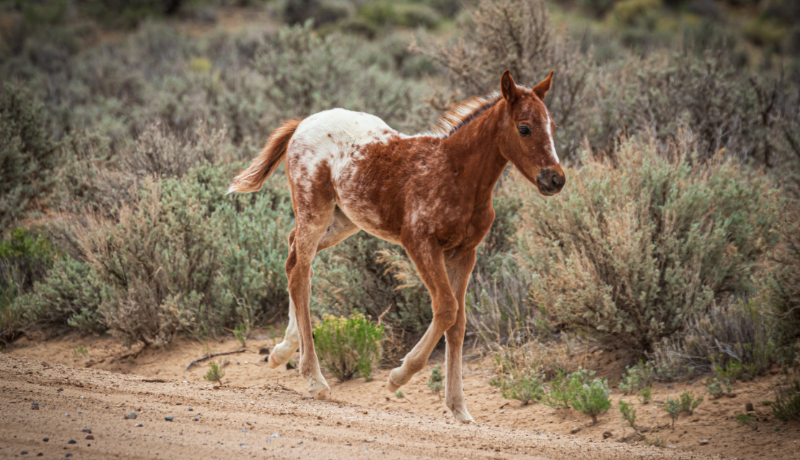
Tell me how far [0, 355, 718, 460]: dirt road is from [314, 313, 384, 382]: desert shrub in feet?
2.99

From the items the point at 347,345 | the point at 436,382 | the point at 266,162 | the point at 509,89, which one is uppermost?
the point at 509,89

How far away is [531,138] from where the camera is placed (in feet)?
11.7

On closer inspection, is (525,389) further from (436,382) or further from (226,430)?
(226,430)

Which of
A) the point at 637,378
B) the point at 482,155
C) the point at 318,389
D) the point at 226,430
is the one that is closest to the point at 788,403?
the point at 637,378

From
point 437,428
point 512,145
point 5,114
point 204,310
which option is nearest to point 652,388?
point 437,428

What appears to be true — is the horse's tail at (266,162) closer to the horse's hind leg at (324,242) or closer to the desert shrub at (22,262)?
the horse's hind leg at (324,242)

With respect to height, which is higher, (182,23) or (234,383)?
(182,23)

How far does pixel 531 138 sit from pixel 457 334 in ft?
4.67

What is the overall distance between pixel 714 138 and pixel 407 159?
7633mm

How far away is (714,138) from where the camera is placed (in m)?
9.73

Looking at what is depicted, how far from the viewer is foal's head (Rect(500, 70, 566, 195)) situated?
3484mm

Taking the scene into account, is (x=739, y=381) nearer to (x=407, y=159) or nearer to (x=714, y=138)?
(x=407, y=159)

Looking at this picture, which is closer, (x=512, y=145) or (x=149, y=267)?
(x=512, y=145)

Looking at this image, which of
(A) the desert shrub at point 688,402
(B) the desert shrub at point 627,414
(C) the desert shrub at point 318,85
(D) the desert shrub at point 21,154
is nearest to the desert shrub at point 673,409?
(A) the desert shrub at point 688,402
